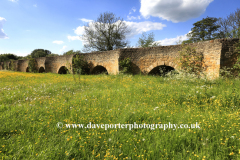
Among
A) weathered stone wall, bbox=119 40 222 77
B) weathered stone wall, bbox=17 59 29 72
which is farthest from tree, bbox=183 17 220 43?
weathered stone wall, bbox=17 59 29 72

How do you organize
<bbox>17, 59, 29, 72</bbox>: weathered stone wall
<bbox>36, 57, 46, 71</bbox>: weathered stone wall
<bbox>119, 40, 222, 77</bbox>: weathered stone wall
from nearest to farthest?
1. <bbox>119, 40, 222, 77</bbox>: weathered stone wall
2. <bbox>36, 57, 46, 71</bbox>: weathered stone wall
3. <bbox>17, 59, 29, 72</bbox>: weathered stone wall

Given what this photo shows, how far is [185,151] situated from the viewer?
6.16 ft

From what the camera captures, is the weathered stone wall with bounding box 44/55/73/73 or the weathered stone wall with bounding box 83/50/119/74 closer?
the weathered stone wall with bounding box 83/50/119/74

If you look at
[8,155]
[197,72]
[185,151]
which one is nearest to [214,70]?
[197,72]

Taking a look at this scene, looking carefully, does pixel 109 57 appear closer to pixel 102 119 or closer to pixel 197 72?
pixel 197 72

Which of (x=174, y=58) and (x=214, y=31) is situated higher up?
(x=214, y=31)

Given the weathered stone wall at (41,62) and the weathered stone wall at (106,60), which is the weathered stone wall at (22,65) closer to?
the weathered stone wall at (41,62)

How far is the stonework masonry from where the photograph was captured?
668 cm

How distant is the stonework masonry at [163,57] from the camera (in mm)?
6684

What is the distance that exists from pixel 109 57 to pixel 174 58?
5349mm

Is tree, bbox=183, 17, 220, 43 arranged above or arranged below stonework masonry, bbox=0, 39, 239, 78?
above

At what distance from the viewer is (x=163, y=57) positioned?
895 centimetres

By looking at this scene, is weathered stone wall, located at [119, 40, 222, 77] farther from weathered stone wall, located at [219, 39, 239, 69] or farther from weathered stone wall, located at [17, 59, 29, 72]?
weathered stone wall, located at [17, 59, 29, 72]

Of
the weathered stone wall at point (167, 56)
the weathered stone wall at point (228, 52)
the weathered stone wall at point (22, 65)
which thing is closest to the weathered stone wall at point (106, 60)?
the weathered stone wall at point (167, 56)
